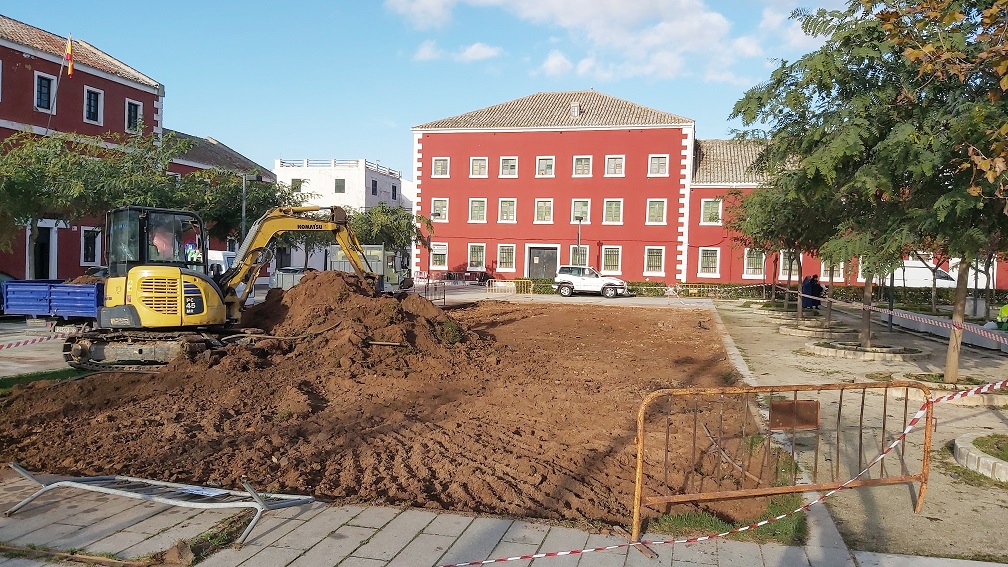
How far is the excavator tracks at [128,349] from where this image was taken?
36.5 ft

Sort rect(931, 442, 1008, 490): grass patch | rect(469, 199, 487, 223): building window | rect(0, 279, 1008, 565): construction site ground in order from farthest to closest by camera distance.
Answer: rect(469, 199, 487, 223): building window
rect(931, 442, 1008, 490): grass patch
rect(0, 279, 1008, 565): construction site ground

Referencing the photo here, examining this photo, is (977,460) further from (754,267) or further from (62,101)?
(754,267)

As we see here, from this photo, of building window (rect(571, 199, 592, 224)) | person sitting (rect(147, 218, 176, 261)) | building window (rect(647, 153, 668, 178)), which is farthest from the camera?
building window (rect(571, 199, 592, 224))

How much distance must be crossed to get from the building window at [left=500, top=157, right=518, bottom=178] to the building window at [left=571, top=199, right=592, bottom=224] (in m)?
4.40

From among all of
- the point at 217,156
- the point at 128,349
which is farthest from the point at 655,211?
the point at 128,349

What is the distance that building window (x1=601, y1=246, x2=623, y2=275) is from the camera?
44.9 metres

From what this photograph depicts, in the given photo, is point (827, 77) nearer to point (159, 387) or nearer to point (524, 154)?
point (159, 387)

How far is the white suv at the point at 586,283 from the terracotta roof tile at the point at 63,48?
894 inches

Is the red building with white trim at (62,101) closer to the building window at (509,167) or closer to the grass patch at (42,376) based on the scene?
the grass patch at (42,376)

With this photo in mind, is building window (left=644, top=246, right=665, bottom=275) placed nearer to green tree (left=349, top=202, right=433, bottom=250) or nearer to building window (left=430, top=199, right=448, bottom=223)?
building window (left=430, top=199, right=448, bottom=223)

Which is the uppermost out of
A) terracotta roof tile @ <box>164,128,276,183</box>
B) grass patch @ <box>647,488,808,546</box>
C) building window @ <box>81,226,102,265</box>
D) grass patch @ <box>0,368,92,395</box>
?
terracotta roof tile @ <box>164,128,276,183</box>

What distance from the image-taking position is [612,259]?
45.2 m

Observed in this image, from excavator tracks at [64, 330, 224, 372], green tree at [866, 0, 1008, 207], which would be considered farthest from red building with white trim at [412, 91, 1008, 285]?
green tree at [866, 0, 1008, 207]

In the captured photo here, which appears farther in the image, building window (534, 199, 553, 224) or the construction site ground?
building window (534, 199, 553, 224)
